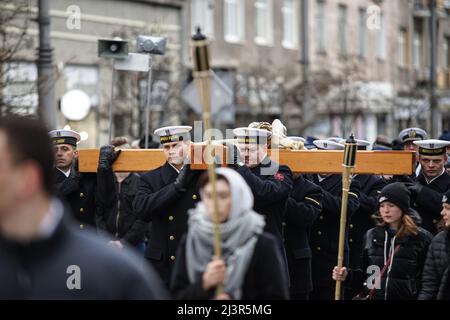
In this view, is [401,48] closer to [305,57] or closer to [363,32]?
[363,32]

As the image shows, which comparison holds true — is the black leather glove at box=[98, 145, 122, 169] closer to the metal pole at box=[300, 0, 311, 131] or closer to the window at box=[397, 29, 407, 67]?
the metal pole at box=[300, 0, 311, 131]

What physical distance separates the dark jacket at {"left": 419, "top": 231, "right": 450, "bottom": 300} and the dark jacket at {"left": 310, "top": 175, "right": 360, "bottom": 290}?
3.14 meters

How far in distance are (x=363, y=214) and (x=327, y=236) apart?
726 mm

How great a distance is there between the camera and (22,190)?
4895mm

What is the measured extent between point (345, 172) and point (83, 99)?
39.5 ft

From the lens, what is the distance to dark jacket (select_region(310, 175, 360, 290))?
11.9 meters

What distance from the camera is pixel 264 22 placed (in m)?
41.4

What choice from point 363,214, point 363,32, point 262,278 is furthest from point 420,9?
point 262,278

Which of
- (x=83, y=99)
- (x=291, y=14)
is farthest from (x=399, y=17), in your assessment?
(x=83, y=99)

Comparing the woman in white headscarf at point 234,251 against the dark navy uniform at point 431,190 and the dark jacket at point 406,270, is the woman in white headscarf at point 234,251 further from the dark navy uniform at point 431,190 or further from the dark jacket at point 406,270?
the dark navy uniform at point 431,190

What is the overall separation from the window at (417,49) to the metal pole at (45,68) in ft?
130

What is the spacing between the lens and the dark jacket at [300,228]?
1098cm

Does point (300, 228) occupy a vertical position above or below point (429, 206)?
below

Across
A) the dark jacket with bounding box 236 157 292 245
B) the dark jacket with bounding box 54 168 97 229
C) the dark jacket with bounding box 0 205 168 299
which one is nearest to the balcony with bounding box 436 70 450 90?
the dark jacket with bounding box 54 168 97 229
